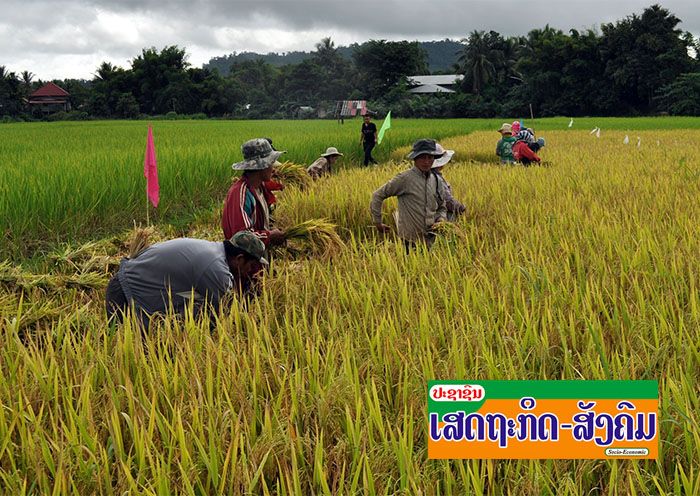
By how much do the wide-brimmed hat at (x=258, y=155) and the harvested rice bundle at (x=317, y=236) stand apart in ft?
1.50

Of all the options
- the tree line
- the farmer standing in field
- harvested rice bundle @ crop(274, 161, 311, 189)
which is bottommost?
harvested rice bundle @ crop(274, 161, 311, 189)

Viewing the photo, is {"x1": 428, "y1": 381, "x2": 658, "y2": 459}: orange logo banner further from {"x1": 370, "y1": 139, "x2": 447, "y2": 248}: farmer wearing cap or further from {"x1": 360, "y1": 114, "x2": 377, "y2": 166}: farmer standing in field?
{"x1": 360, "y1": 114, "x2": 377, "y2": 166}: farmer standing in field

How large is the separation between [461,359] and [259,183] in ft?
7.49

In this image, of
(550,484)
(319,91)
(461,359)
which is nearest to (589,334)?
(461,359)

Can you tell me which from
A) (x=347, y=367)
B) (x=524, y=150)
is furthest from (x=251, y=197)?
(x=524, y=150)

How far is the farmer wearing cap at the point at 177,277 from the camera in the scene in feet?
8.60

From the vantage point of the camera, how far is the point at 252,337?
2211 millimetres

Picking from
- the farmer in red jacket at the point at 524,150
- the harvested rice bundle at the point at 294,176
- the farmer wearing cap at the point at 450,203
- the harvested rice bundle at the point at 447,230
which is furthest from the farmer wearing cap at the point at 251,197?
the farmer in red jacket at the point at 524,150

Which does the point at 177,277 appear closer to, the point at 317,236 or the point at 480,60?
the point at 317,236

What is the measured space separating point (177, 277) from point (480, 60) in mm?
53447

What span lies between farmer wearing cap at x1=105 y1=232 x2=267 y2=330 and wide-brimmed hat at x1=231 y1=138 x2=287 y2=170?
976 mm

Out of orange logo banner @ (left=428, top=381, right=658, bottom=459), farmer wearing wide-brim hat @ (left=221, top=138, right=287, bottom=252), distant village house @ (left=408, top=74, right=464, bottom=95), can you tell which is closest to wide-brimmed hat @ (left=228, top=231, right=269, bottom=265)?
farmer wearing wide-brim hat @ (left=221, top=138, right=287, bottom=252)

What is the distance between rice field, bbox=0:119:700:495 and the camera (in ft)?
4.49

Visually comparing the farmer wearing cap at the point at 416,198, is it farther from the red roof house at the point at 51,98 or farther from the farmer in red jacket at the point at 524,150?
the red roof house at the point at 51,98
